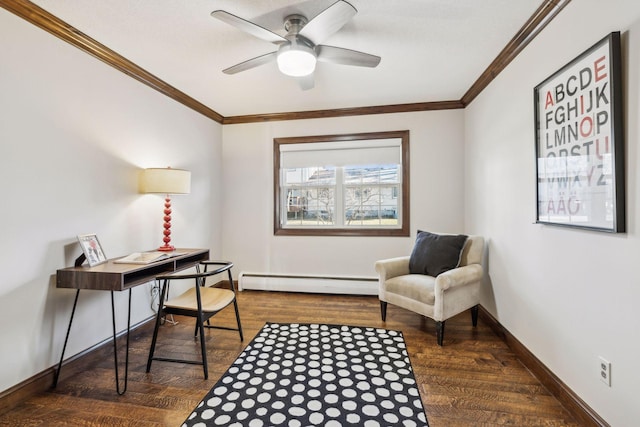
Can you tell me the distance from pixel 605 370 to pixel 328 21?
2.31 meters

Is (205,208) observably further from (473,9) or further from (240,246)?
(473,9)

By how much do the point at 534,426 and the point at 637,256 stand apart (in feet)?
3.30

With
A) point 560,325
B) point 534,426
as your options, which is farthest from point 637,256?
point 534,426

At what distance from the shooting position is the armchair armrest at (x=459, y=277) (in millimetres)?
2479

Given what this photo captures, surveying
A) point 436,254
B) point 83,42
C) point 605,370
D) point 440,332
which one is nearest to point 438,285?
point 440,332

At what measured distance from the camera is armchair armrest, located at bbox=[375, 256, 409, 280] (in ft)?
9.87

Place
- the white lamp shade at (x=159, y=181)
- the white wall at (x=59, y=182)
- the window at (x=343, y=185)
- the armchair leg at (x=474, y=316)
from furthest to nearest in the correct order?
the window at (x=343, y=185) → the armchair leg at (x=474, y=316) → the white lamp shade at (x=159, y=181) → the white wall at (x=59, y=182)

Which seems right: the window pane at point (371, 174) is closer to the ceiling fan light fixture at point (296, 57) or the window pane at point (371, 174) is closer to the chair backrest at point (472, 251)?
the chair backrest at point (472, 251)

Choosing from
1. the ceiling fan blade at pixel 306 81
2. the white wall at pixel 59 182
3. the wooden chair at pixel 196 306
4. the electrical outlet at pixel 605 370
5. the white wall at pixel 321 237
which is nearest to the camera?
the electrical outlet at pixel 605 370

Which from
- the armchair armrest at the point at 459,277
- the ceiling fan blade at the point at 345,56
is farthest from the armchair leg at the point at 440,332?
the ceiling fan blade at the point at 345,56

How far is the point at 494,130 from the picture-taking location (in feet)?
9.11

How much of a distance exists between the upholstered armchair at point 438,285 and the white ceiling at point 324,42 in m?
1.64

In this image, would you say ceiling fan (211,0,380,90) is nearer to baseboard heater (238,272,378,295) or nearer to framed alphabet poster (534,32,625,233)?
framed alphabet poster (534,32,625,233)

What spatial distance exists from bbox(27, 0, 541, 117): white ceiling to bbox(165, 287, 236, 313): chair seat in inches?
77.0
